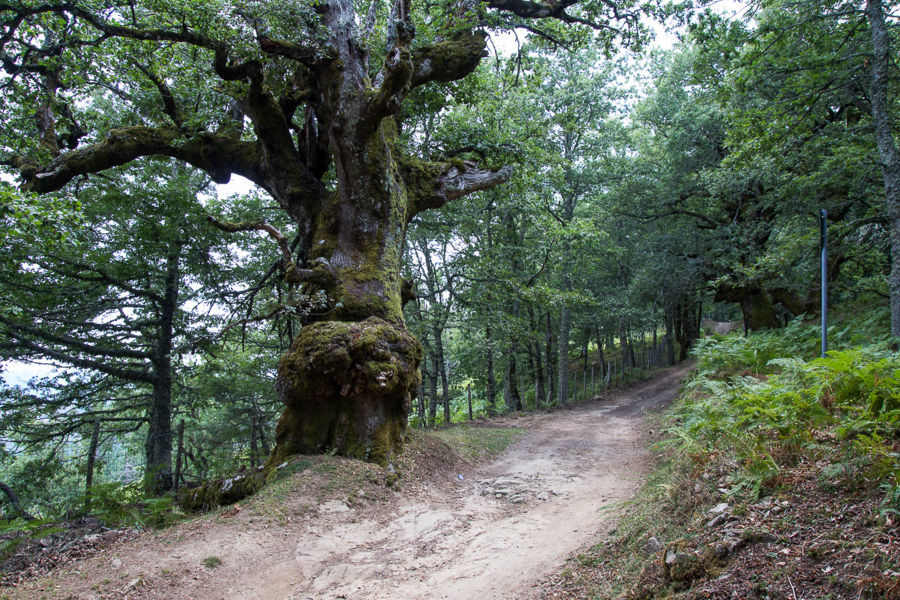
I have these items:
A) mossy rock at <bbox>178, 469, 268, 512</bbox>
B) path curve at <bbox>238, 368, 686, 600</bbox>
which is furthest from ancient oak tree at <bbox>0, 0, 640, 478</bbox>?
path curve at <bbox>238, 368, 686, 600</bbox>

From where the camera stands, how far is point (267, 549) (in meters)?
4.33

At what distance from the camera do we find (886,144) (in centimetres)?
711

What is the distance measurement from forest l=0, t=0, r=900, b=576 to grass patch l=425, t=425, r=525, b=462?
138 centimetres

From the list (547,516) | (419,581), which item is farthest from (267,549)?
(547,516)

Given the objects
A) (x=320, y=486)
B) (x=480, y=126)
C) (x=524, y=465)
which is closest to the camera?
(x=320, y=486)

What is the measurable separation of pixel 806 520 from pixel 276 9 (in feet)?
27.2

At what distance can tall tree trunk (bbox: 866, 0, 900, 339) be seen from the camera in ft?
22.9

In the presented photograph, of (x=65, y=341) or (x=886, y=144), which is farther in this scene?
Answer: (x=65, y=341)

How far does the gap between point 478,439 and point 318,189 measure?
19.7 feet

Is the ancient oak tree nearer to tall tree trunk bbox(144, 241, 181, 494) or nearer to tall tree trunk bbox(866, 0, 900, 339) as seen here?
tall tree trunk bbox(144, 241, 181, 494)

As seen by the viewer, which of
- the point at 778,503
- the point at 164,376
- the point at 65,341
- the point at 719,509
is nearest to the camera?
the point at 778,503

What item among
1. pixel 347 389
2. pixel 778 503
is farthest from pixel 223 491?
pixel 778 503

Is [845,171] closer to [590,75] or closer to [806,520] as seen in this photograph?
[806,520]

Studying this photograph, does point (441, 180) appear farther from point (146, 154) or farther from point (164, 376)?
point (164, 376)
